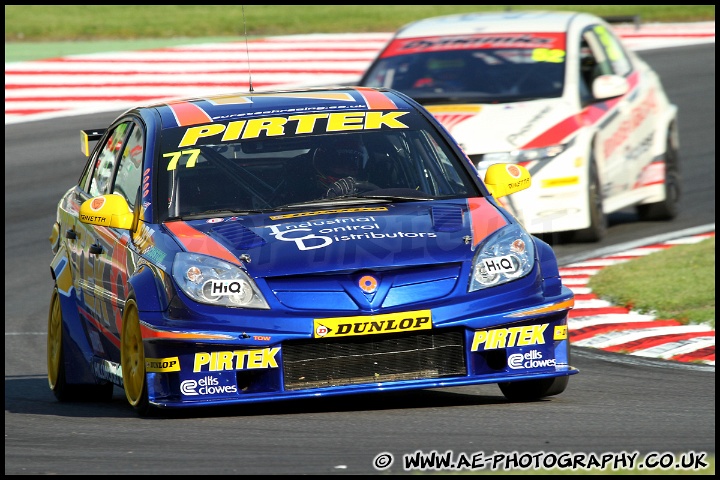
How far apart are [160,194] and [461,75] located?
18.7 feet

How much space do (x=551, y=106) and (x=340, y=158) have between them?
494 centimetres

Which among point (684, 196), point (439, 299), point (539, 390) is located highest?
point (439, 299)

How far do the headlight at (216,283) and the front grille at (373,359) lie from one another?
0.25m

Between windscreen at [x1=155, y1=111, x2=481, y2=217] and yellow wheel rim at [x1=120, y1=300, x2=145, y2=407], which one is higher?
windscreen at [x1=155, y1=111, x2=481, y2=217]

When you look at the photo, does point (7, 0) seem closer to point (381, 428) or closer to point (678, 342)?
point (678, 342)

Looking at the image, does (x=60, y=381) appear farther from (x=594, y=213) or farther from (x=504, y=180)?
(x=594, y=213)

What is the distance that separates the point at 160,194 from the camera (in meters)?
7.00

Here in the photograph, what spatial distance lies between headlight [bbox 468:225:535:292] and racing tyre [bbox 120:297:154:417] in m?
1.36

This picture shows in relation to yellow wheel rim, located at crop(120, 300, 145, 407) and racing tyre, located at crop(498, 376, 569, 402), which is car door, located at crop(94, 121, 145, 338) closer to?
yellow wheel rim, located at crop(120, 300, 145, 407)

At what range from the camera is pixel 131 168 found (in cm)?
745

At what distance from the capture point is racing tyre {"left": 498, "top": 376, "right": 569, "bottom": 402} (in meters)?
6.68

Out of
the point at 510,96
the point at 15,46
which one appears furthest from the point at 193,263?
the point at 15,46

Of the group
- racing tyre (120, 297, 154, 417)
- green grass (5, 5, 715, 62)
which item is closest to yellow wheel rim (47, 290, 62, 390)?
racing tyre (120, 297, 154, 417)

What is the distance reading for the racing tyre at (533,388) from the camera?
668 cm
